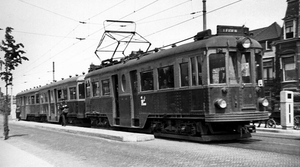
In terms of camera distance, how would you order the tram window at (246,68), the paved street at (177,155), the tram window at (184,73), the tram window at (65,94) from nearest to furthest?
the paved street at (177,155) < the tram window at (246,68) < the tram window at (184,73) < the tram window at (65,94)

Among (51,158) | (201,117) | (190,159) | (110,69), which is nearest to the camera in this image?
(190,159)

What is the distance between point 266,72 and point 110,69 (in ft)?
58.7

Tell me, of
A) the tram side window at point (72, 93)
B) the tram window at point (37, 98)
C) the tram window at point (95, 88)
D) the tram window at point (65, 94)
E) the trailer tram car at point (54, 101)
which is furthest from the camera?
the tram window at point (37, 98)

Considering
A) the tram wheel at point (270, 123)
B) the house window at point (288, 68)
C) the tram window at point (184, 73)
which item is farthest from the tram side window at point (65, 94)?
the house window at point (288, 68)

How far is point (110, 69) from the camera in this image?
664 inches

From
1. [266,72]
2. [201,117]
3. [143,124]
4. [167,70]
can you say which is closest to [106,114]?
[143,124]

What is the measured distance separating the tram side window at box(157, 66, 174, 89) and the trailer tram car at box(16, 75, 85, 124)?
979 cm

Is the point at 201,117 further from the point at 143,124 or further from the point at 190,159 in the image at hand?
the point at 143,124

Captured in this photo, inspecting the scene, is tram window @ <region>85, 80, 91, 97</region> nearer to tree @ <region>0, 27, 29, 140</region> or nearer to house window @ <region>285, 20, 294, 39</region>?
tree @ <region>0, 27, 29, 140</region>

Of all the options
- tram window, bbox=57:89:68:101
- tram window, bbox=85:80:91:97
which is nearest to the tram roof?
tram window, bbox=85:80:91:97

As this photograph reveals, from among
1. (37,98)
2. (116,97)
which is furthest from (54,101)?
(116,97)

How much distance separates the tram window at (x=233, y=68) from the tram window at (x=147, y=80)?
3.43 metres

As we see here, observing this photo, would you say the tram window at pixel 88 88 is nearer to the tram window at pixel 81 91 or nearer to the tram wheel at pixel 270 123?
the tram window at pixel 81 91

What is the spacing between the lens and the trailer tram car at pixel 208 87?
10805 mm
